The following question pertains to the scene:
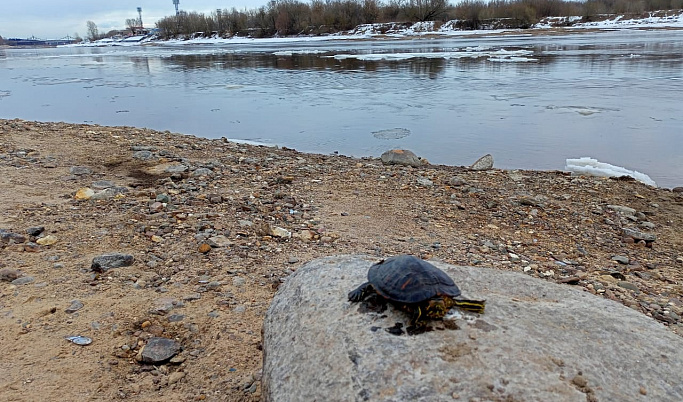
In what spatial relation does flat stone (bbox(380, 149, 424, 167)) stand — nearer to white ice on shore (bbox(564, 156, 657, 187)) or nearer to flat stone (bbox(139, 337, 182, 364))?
white ice on shore (bbox(564, 156, 657, 187))

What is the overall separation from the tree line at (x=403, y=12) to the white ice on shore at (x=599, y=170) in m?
61.9

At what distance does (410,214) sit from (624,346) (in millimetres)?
3476

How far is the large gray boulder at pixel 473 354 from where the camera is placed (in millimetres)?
1754

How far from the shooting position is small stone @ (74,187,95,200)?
218 inches

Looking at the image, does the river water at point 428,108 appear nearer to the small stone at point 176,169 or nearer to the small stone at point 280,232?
the small stone at point 176,169

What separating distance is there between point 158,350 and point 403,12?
72.2 m

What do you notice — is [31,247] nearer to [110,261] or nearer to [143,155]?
[110,261]

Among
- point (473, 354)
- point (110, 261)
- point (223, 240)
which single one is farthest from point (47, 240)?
point (473, 354)

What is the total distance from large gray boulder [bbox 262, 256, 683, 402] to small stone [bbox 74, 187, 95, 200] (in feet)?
13.2

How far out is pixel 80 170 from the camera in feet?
21.7

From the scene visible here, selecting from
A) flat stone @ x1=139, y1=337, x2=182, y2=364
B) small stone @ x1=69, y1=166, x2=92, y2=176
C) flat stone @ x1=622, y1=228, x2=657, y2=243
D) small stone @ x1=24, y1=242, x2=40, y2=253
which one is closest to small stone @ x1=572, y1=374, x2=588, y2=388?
flat stone @ x1=139, y1=337, x2=182, y2=364

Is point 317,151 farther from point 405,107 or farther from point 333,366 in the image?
point 333,366

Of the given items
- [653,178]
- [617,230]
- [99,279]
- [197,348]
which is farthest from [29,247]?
[653,178]

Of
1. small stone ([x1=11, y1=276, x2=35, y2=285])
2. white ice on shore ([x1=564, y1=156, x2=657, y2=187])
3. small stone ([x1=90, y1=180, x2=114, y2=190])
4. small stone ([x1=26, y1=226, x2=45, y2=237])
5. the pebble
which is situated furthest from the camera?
white ice on shore ([x1=564, y1=156, x2=657, y2=187])
